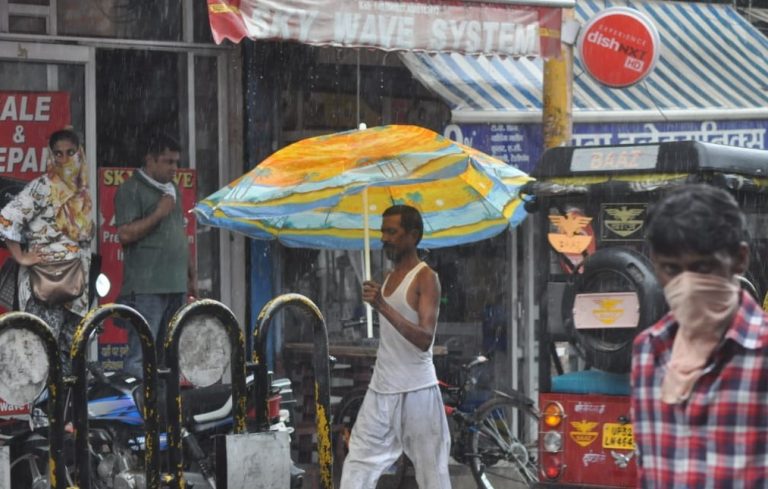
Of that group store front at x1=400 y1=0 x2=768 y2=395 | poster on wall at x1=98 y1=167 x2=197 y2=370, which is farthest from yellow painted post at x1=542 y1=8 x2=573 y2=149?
poster on wall at x1=98 y1=167 x2=197 y2=370

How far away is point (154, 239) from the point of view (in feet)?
33.1

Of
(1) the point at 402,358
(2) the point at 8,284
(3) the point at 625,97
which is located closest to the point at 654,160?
(1) the point at 402,358

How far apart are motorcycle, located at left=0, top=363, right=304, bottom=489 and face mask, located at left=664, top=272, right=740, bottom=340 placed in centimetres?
451

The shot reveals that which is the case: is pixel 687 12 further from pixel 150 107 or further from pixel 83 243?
pixel 83 243

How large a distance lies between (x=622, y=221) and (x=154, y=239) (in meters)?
3.87

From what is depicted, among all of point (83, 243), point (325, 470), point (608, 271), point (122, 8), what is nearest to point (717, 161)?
point (608, 271)

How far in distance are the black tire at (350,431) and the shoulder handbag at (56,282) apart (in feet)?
6.71

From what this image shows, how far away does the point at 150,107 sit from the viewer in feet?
36.9

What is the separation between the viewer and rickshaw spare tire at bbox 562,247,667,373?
6.81 metres

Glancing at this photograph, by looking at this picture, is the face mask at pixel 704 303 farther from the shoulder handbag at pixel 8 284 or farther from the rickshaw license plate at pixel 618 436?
the shoulder handbag at pixel 8 284

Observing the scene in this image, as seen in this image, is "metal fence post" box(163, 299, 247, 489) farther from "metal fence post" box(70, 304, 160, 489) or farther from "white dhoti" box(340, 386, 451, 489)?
"white dhoti" box(340, 386, 451, 489)

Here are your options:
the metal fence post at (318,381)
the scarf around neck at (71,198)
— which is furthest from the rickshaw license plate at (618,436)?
the scarf around neck at (71,198)

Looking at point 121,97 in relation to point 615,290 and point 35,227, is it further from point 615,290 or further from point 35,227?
point 615,290

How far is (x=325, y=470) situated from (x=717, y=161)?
239 centimetres
